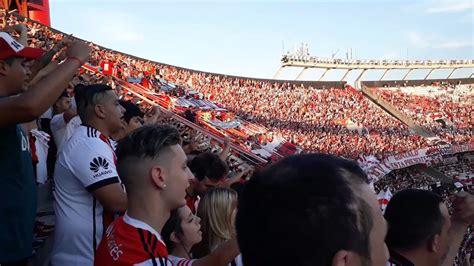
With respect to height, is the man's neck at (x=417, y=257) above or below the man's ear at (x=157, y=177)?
below

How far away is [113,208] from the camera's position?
2830mm

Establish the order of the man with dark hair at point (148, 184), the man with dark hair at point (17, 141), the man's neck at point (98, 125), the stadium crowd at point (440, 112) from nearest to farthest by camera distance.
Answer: the man with dark hair at point (148, 184), the man with dark hair at point (17, 141), the man's neck at point (98, 125), the stadium crowd at point (440, 112)

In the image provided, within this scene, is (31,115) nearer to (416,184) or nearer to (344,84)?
(416,184)

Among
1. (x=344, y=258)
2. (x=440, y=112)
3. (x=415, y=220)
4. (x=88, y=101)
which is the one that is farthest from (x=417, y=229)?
(x=440, y=112)

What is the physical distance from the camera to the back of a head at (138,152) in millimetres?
2301

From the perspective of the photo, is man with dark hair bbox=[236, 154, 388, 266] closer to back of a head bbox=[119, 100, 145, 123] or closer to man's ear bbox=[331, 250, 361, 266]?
man's ear bbox=[331, 250, 361, 266]

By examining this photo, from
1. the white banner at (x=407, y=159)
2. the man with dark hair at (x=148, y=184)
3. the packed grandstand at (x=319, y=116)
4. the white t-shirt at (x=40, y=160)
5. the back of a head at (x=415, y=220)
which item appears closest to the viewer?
the man with dark hair at (x=148, y=184)

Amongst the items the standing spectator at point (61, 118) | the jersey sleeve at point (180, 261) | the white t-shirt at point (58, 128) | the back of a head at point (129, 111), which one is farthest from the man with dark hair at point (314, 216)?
the white t-shirt at point (58, 128)

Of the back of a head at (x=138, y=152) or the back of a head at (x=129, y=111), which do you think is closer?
the back of a head at (x=138, y=152)

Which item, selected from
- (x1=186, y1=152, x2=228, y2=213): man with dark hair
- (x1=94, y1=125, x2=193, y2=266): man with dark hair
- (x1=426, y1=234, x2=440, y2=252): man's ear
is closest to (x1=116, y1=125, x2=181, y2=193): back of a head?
(x1=94, y1=125, x2=193, y2=266): man with dark hair

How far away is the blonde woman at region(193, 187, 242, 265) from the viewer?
3.21 meters

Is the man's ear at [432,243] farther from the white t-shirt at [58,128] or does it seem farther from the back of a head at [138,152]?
the white t-shirt at [58,128]

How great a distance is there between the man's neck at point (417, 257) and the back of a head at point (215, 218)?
1.04 m

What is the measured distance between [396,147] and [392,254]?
27354 millimetres
